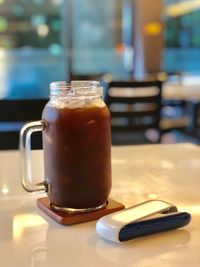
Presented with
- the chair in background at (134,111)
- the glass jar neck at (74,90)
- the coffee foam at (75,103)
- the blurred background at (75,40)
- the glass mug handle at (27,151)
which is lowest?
the chair in background at (134,111)

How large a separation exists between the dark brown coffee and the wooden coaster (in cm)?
1

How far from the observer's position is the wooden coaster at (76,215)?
0.74 metres

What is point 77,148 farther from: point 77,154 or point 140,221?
point 140,221

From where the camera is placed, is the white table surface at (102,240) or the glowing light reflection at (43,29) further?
the glowing light reflection at (43,29)

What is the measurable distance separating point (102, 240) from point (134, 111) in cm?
266

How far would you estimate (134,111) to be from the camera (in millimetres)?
3297

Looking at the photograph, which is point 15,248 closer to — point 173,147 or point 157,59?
point 173,147

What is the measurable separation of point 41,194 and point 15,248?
26 centimetres

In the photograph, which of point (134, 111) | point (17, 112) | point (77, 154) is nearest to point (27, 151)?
point (77, 154)

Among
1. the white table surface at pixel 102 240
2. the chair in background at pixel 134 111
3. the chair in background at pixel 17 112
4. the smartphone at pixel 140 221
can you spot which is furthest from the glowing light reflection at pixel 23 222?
the chair in background at pixel 134 111

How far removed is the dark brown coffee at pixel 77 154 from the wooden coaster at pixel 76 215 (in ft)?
0.05

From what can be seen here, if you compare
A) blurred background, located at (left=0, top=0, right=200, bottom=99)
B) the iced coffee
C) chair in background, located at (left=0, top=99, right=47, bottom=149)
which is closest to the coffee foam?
the iced coffee

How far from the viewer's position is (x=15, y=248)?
0.64m

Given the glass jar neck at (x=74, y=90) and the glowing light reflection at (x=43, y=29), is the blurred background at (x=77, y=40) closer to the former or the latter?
the glowing light reflection at (x=43, y=29)
